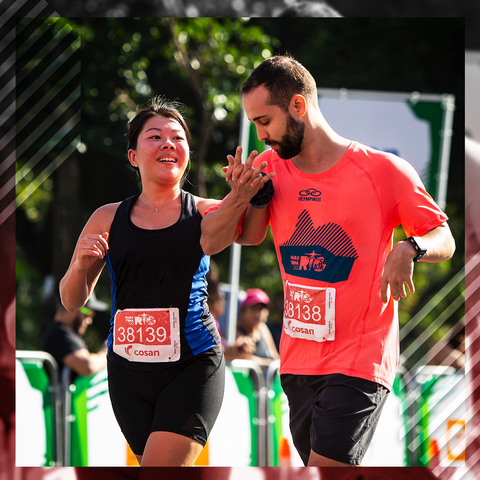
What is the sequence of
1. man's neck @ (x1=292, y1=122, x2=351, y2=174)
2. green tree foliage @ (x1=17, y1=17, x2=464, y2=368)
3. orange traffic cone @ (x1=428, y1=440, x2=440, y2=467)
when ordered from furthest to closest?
1. green tree foliage @ (x1=17, y1=17, x2=464, y2=368)
2. orange traffic cone @ (x1=428, y1=440, x2=440, y2=467)
3. man's neck @ (x1=292, y1=122, x2=351, y2=174)

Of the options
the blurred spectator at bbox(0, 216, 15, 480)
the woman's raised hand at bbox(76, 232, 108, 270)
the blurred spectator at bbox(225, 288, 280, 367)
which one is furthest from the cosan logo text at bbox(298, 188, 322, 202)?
the blurred spectator at bbox(225, 288, 280, 367)

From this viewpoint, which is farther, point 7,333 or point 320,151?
point 320,151

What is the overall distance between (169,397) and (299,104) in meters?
1.41

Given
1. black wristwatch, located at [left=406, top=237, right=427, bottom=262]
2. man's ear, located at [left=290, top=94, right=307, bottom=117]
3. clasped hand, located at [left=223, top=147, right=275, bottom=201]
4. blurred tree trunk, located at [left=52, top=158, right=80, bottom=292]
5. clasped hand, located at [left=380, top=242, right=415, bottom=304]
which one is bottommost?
clasped hand, located at [left=380, top=242, right=415, bottom=304]

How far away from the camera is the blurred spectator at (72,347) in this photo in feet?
16.2

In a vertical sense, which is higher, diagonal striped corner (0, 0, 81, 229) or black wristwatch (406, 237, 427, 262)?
diagonal striped corner (0, 0, 81, 229)

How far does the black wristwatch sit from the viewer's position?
95.4 inches

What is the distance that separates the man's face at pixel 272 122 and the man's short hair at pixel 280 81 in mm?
25

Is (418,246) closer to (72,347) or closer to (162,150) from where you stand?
(162,150)

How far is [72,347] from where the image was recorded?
504 cm

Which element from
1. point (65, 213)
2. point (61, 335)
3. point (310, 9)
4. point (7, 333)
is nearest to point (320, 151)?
point (310, 9)

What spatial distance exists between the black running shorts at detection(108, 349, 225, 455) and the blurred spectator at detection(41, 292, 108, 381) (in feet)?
6.46

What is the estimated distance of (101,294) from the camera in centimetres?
1000

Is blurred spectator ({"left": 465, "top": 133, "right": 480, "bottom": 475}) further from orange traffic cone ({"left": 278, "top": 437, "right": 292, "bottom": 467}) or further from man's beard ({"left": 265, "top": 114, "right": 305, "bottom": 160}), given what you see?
orange traffic cone ({"left": 278, "top": 437, "right": 292, "bottom": 467})
